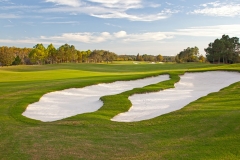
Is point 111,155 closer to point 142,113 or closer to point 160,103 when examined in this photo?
point 142,113

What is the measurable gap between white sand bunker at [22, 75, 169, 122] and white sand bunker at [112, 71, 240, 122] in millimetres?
2802

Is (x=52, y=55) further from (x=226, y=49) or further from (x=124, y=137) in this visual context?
(x=124, y=137)

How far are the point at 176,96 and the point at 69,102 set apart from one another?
8.38 m

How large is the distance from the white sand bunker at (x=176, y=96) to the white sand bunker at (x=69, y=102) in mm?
2802

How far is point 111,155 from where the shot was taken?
718 cm

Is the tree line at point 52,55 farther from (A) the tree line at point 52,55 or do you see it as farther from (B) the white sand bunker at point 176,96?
(B) the white sand bunker at point 176,96

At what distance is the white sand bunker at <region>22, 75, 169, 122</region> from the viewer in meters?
13.8

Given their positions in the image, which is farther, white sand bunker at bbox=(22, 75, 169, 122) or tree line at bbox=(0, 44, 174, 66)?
tree line at bbox=(0, 44, 174, 66)

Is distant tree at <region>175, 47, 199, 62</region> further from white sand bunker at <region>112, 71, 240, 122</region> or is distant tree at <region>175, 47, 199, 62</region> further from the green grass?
the green grass

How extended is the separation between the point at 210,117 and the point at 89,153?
18.8 ft

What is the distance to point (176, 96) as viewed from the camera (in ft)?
61.9

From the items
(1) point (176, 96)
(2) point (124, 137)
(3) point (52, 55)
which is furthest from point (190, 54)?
(2) point (124, 137)

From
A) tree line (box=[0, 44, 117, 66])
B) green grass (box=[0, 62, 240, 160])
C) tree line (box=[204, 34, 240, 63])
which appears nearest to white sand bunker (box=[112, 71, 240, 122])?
green grass (box=[0, 62, 240, 160])

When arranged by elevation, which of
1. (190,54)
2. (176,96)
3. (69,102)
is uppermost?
(190,54)
